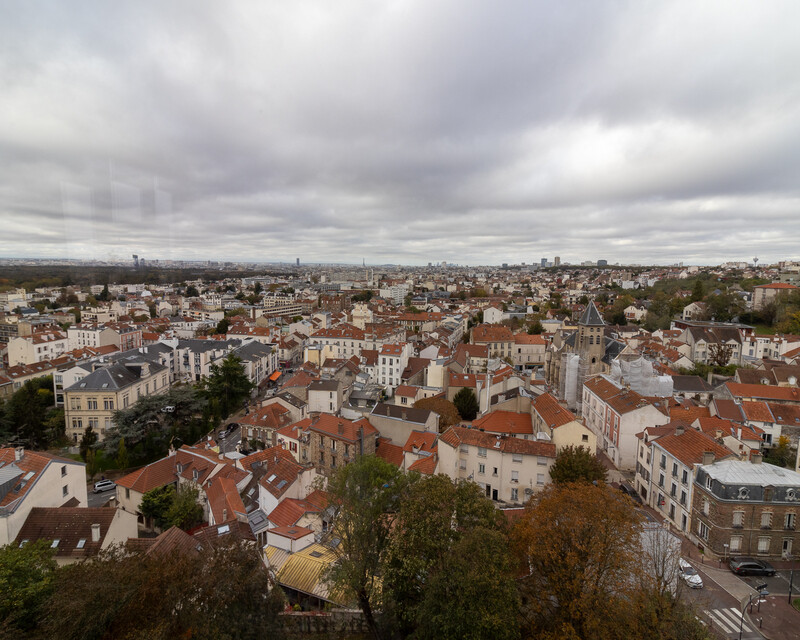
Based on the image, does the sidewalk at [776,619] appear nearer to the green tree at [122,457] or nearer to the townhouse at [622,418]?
the townhouse at [622,418]

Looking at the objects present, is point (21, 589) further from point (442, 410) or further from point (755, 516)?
point (442, 410)

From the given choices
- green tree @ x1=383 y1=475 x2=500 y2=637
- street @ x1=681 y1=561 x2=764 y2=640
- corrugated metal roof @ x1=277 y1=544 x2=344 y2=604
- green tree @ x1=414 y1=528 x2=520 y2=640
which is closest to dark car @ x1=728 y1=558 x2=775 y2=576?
street @ x1=681 y1=561 x2=764 y2=640

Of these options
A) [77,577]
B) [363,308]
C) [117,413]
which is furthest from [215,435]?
[363,308]

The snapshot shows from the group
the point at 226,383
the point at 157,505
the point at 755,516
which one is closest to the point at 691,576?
the point at 755,516

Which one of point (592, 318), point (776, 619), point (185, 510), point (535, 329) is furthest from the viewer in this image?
point (535, 329)

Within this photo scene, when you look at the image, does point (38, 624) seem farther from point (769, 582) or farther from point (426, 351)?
point (426, 351)

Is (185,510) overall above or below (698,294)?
below

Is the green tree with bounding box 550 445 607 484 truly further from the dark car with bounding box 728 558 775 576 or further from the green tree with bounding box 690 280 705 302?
the green tree with bounding box 690 280 705 302
